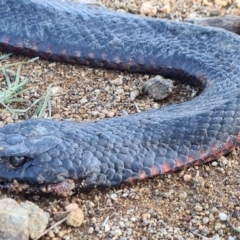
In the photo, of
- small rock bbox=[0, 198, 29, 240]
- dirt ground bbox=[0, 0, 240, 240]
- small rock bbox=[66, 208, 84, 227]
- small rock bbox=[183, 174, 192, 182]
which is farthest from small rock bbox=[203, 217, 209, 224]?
small rock bbox=[0, 198, 29, 240]

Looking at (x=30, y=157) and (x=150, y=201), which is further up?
(x=30, y=157)

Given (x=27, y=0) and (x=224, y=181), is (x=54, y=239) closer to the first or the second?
(x=224, y=181)

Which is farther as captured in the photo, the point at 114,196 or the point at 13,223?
the point at 114,196

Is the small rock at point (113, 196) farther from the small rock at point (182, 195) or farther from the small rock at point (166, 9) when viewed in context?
the small rock at point (166, 9)

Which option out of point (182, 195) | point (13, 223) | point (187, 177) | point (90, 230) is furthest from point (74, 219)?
point (187, 177)

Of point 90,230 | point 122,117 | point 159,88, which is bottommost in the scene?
point 90,230

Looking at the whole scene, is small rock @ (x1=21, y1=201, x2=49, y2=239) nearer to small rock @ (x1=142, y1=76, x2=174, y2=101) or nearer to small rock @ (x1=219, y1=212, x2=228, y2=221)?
small rock @ (x1=219, y1=212, x2=228, y2=221)

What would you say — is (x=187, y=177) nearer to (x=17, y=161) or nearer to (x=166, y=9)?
(x=17, y=161)

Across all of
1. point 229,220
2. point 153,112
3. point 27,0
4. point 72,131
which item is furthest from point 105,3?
point 229,220
